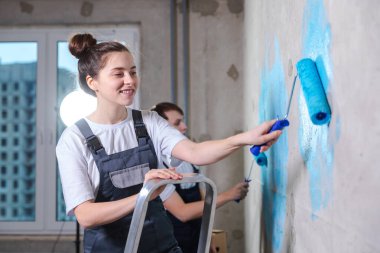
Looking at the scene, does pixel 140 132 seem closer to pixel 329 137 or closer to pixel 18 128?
pixel 329 137

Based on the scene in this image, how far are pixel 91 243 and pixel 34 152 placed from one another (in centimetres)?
278

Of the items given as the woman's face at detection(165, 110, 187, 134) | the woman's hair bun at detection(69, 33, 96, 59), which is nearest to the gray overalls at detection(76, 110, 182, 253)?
the woman's hair bun at detection(69, 33, 96, 59)

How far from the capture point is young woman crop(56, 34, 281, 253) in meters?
1.47

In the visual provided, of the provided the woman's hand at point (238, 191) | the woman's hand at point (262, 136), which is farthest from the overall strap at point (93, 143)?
the woman's hand at point (238, 191)

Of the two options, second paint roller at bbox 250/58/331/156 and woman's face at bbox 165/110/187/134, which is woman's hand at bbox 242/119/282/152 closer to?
second paint roller at bbox 250/58/331/156

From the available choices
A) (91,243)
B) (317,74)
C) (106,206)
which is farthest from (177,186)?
(317,74)

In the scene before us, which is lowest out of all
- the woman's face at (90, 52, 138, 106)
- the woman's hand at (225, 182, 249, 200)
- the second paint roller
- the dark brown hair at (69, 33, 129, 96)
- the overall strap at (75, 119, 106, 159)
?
the woman's hand at (225, 182, 249, 200)

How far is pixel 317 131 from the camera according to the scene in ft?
3.75

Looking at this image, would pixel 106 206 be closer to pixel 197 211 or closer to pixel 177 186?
pixel 197 211

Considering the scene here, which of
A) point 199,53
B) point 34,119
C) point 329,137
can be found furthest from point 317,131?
point 34,119

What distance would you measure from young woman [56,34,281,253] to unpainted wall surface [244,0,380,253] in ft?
0.83

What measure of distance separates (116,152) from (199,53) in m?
2.48

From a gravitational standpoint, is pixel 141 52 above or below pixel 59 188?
above

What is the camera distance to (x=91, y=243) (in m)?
1.54
